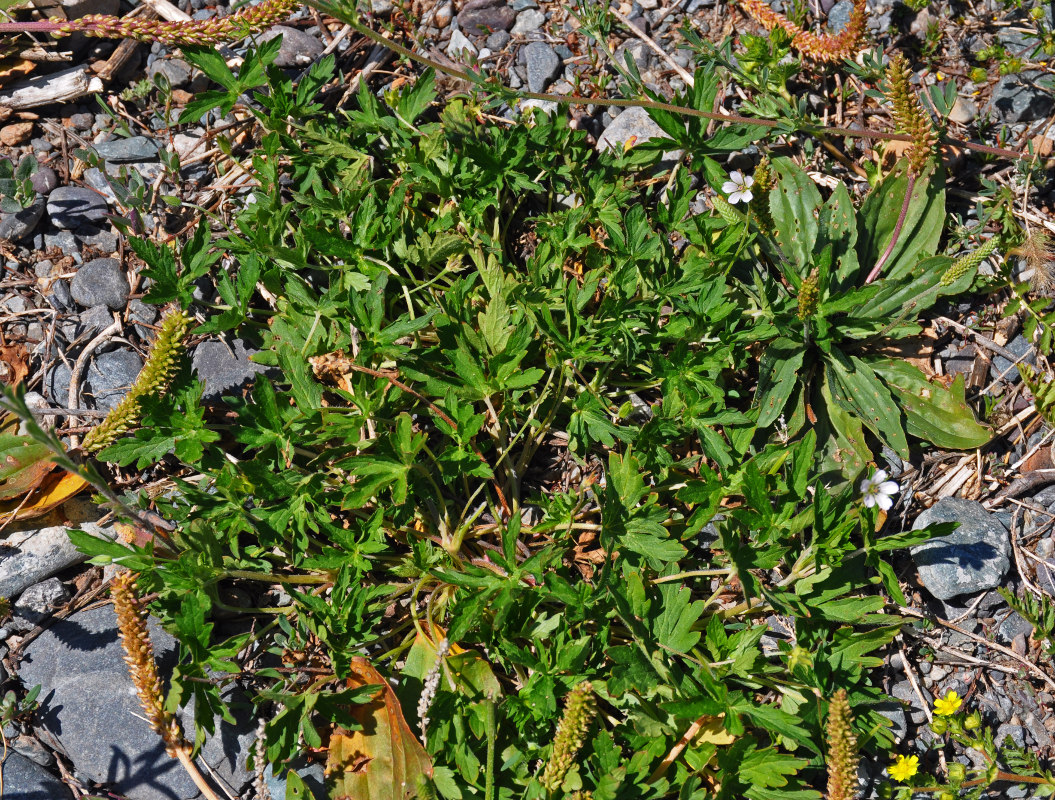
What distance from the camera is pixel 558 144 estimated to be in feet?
14.6

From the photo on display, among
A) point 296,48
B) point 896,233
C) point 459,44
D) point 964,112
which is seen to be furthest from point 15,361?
point 964,112

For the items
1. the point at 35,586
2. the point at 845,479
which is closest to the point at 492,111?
the point at 845,479

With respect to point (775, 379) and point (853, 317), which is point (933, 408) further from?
point (775, 379)

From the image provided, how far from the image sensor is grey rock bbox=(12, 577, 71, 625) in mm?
4039

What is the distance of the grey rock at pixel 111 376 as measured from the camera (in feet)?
14.6

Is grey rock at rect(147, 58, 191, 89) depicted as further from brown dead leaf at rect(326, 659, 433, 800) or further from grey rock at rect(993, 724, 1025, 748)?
grey rock at rect(993, 724, 1025, 748)

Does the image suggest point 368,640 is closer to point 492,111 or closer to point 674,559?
point 674,559

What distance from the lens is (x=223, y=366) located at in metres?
4.45

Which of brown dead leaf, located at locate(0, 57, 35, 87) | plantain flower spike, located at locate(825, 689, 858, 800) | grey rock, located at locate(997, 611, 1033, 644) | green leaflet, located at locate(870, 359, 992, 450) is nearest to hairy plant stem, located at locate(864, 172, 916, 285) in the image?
green leaflet, located at locate(870, 359, 992, 450)

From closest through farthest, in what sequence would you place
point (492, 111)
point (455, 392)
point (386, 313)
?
1. point (455, 392)
2. point (386, 313)
3. point (492, 111)

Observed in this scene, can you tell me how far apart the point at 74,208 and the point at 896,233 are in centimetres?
434

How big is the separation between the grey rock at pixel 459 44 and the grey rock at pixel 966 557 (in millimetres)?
3618

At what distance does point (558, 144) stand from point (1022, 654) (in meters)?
3.24

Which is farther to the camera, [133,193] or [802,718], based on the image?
[133,193]
